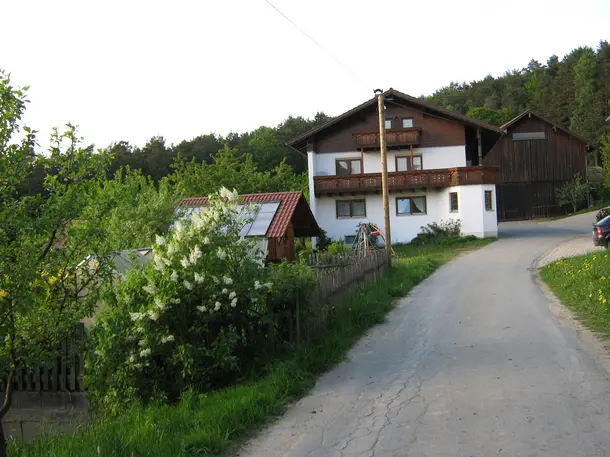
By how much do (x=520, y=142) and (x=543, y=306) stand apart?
42931 millimetres

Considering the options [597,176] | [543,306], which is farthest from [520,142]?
[543,306]

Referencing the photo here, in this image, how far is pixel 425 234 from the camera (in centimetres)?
3584

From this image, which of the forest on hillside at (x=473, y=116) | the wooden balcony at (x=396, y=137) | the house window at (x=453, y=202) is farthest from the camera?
the forest on hillside at (x=473, y=116)

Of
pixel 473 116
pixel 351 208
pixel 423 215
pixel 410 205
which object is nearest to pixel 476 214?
pixel 423 215

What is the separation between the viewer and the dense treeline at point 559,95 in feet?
244

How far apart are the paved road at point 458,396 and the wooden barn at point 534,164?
42721mm

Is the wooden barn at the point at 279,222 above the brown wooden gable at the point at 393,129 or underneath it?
underneath

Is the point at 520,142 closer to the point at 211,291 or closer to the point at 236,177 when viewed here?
the point at 236,177

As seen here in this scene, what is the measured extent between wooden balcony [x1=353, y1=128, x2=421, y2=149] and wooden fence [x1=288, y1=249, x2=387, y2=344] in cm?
2101

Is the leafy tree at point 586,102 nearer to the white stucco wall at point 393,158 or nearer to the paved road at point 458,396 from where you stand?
the white stucco wall at point 393,158

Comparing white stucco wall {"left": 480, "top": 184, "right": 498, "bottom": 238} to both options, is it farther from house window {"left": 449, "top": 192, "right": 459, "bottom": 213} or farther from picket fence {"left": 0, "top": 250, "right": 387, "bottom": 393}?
picket fence {"left": 0, "top": 250, "right": 387, "bottom": 393}

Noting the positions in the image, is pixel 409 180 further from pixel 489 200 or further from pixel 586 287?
pixel 586 287

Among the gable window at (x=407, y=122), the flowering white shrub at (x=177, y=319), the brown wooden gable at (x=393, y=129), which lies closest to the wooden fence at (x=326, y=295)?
the flowering white shrub at (x=177, y=319)

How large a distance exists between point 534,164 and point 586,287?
42428 millimetres
